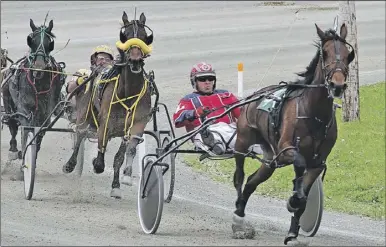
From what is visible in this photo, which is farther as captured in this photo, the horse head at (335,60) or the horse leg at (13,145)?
the horse leg at (13,145)

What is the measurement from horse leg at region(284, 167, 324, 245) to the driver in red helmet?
128 centimetres

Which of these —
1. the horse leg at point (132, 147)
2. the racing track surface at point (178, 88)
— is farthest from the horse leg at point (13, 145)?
the horse leg at point (132, 147)

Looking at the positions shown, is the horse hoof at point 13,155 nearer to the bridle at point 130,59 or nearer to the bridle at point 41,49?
the bridle at point 41,49

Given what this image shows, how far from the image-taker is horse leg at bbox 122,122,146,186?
11542 mm

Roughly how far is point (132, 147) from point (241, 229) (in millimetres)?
1967

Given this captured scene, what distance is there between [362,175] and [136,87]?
10.9 ft

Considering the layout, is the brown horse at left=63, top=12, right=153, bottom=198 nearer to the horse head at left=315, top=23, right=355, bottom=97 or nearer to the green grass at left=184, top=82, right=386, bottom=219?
the green grass at left=184, top=82, right=386, bottom=219

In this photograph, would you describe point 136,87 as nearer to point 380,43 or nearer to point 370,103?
point 370,103

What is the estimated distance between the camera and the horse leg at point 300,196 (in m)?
9.66

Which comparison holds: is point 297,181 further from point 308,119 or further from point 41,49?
point 41,49

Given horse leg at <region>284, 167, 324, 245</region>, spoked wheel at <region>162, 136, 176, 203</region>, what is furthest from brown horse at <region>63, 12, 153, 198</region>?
horse leg at <region>284, 167, 324, 245</region>

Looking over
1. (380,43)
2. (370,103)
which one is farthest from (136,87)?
(380,43)

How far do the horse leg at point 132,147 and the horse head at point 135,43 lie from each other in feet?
2.03

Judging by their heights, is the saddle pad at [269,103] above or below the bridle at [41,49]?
below
